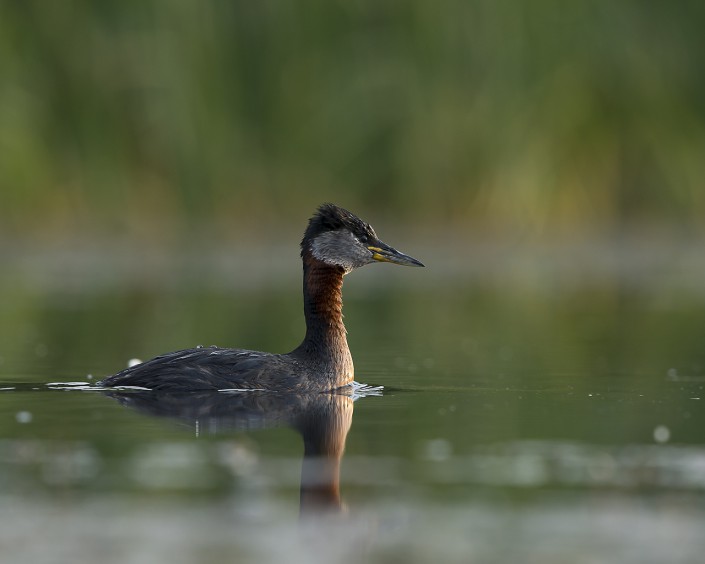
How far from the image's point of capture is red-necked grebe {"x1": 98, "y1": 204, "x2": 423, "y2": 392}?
898cm

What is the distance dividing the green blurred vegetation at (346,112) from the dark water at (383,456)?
22.5 ft

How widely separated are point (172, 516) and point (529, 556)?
1.27m

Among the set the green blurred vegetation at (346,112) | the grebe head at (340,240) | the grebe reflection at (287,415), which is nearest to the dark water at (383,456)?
the grebe reflection at (287,415)

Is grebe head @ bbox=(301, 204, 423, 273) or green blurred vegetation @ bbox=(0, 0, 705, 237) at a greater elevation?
green blurred vegetation @ bbox=(0, 0, 705, 237)

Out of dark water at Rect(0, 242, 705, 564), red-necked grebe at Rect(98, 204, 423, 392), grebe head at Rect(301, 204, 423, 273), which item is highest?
grebe head at Rect(301, 204, 423, 273)

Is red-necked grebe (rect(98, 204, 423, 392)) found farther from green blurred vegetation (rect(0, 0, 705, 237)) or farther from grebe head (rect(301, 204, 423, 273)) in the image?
green blurred vegetation (rect(0, 0, 705, 237))

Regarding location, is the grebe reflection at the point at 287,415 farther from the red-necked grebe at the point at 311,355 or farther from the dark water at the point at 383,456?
the red-necked grebe at the point at 311,355

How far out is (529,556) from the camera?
181 inches

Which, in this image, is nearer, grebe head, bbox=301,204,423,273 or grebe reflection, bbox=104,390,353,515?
grebe reflection, bbox=104,390,353,515

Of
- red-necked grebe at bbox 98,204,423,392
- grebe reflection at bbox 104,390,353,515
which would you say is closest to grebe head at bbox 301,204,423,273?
red-necked grebe at bbox 98,204,423,392

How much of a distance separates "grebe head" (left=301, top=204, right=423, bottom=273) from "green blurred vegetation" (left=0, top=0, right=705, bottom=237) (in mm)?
9579

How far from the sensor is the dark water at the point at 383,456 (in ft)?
16.0

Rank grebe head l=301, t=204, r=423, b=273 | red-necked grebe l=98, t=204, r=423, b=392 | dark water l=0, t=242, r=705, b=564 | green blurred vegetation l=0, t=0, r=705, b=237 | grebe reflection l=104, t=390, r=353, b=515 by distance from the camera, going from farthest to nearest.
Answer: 1. green blurred vegetation l=0, t=0, r=705, b=237
2. grebe head l=301, t=204, r=423, b=273
3. red-necked grebe l=98, t=204, r=423, b=392
4. grebe reflection l=104, t=390, r=353, b=515
5. dark water l=0, t=242, r=705, b=564

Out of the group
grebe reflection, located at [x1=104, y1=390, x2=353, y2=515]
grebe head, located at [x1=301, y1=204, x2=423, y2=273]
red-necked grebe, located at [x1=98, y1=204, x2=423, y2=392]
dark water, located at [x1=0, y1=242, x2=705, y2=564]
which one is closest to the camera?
dark water, located at [x1=0, y1=242, x2=705, y2=564]
